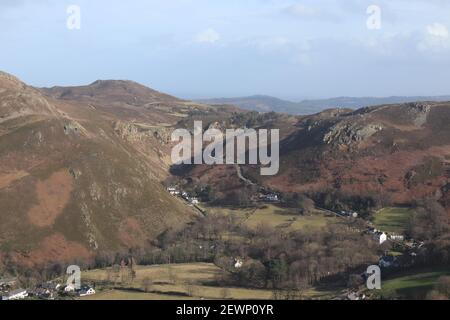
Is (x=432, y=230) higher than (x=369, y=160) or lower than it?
lower

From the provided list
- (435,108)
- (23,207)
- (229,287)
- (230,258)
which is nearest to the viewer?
(229,287)

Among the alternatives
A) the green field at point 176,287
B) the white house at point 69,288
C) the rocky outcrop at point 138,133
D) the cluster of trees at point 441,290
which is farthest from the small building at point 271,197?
the cluster of trees at point 441,290

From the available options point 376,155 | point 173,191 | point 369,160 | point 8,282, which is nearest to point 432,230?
point 369,160

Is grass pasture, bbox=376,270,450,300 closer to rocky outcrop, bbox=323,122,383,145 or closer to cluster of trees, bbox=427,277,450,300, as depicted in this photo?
cluster of trees, bbox=427,277,450,300

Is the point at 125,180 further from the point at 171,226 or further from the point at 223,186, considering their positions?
the point at 223,186

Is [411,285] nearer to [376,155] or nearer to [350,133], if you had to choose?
[376,155]

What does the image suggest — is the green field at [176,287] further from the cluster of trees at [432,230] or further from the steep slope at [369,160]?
the steep slope at [369,160]

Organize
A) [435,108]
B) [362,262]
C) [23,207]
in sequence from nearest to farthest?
1. [362,262]
2. [23,207]
3. [435,108]
